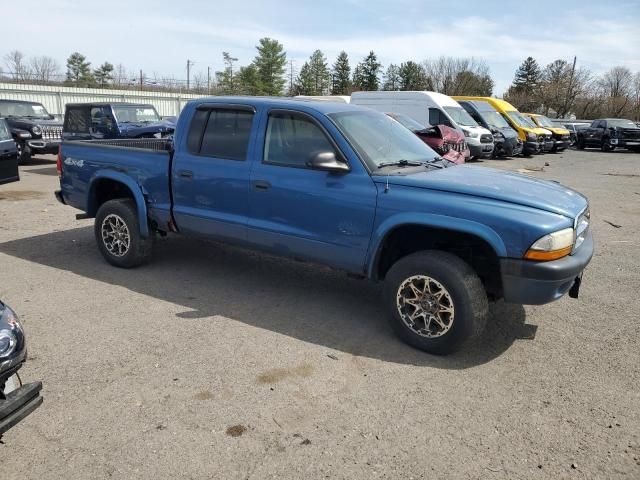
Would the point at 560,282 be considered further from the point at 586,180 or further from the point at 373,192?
the point at 586,180

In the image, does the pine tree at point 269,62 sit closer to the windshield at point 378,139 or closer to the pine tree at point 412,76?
the pine tree at point 412,76

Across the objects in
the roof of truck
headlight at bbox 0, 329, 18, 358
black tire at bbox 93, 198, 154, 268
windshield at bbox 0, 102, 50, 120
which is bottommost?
black tire at bbox 93, 198, 154, 268

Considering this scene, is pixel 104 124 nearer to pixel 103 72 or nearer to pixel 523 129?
pixel 523 129

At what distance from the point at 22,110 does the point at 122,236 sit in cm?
1292

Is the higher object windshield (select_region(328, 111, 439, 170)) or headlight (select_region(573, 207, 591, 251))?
windshield (select_region(328, 111, 439, 170))

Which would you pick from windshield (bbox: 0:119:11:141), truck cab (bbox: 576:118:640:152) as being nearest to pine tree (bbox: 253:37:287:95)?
truck cab (bbox: 576:118:640:152)

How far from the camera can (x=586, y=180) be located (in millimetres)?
15367

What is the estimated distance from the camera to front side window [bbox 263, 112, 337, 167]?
450 cm

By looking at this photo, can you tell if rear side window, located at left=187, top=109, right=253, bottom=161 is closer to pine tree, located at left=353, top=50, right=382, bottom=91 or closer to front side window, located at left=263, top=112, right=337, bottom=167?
front side window, located at left=263, top=112, right=337, bottom=167

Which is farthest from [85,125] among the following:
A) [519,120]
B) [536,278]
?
[519,120]

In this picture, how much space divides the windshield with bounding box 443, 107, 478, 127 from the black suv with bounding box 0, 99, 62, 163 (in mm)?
12448

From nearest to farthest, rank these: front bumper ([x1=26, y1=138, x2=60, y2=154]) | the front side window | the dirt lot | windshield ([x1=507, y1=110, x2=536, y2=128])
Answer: the dirt lot → the front side window → front bumper ([x1=26, y1=138, x2=60, y2=154]) → windshield ([x1=507, y1=110, x2=536, y2=128])

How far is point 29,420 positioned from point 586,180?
15.8 meters

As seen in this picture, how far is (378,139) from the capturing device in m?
4.65
